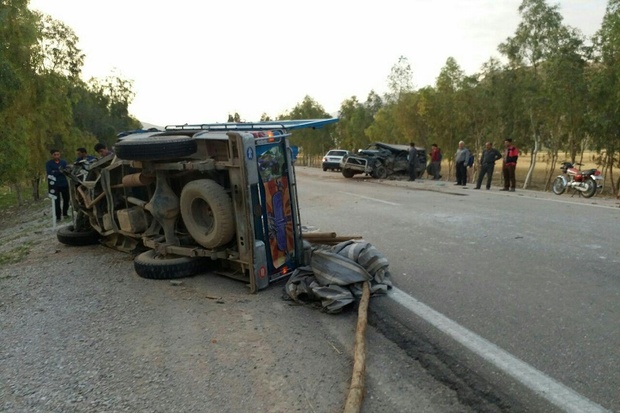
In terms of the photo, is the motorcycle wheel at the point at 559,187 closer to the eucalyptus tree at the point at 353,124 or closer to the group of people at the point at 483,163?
the group of people at the point at 483,163

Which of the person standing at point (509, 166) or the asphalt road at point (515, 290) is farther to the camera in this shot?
the person standing at point (509, 166)

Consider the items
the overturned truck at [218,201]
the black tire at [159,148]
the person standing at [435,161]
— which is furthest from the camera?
the person standing at [435,161]

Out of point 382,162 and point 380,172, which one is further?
point 382,162

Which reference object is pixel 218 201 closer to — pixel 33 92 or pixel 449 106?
pixel 33 92

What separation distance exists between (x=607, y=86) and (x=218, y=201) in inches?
833

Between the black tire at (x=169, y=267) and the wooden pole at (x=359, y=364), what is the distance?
86.3 inches

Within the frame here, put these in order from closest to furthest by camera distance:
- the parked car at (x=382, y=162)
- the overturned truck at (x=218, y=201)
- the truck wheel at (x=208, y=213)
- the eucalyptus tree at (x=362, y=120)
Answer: the overturned truck at (x=218, y=201) < the truck wheel at (x=208, y=213) < the parked car at (x=382, y=162) < the eucalyptus tree at (x=362, y=120)

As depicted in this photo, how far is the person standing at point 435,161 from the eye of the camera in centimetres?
2345

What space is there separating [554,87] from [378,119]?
26.4 m

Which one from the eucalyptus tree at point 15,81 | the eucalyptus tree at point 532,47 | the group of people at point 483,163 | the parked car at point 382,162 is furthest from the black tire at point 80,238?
the eucalyptus tree at point 532,47

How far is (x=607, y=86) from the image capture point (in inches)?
808

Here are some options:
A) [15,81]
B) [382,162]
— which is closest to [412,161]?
[382,162]

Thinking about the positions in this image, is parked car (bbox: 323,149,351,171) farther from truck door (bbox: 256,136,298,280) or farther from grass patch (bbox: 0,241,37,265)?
truck door (bbox: 256,136,298,280)

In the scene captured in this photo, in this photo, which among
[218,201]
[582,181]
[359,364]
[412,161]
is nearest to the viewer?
[359,364]
